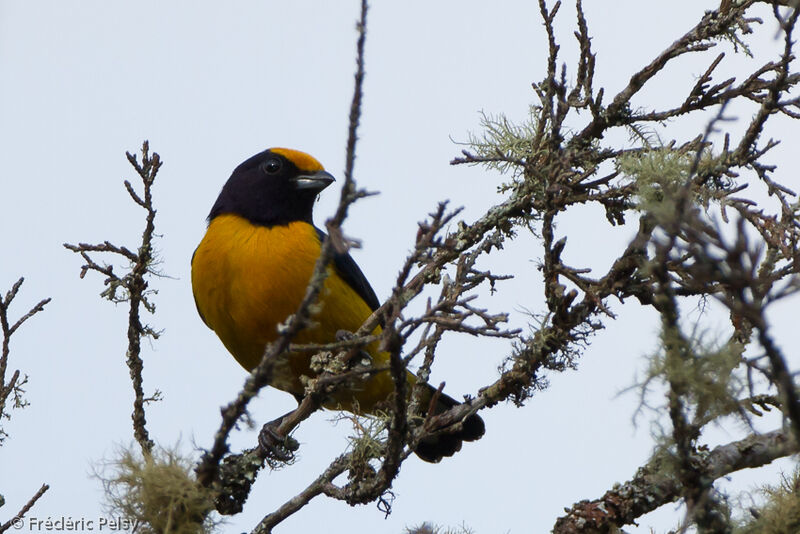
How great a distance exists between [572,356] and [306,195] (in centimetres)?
259

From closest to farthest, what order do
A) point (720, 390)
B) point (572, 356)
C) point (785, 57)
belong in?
1. point (720, 390)
2. point (785, 57)
3. point (572, 356)

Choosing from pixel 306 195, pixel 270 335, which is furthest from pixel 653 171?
pixel 306 195

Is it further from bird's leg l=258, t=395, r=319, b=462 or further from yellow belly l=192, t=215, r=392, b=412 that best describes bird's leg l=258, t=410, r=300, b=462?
yellow belly l=192, t=215, r=392, b=412

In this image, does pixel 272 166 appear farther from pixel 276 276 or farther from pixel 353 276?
pixel 276 276

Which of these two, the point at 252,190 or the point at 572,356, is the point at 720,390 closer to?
the point at 572,356

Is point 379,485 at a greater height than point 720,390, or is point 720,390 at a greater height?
point 379,485

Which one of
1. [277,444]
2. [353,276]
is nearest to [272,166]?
[353,276]

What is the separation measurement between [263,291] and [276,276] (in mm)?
99

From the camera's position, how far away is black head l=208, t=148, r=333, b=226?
516cm

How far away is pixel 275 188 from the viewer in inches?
209

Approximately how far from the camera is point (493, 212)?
3.68 metres

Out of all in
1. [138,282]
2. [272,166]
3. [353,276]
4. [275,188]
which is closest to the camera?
[138,282]

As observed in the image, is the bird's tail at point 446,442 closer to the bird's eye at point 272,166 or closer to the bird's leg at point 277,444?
the bird's leg at point 277,444

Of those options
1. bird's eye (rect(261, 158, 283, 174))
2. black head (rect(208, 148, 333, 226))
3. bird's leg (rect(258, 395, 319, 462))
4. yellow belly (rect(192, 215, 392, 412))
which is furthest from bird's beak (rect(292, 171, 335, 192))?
bird's leg (rect(258, 395, 319, 462))
